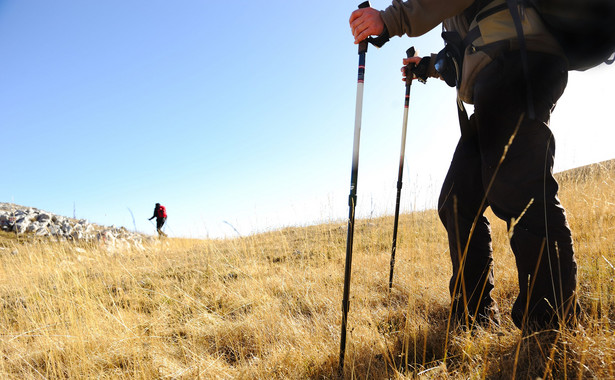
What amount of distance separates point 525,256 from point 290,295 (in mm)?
2039

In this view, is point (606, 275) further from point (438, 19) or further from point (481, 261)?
point (438, 19)

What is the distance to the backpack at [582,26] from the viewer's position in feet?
4.15

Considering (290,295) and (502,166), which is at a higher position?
(502,166)

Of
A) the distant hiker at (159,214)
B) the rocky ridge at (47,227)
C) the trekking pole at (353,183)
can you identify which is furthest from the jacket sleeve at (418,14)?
the distant hiker at (159,214)

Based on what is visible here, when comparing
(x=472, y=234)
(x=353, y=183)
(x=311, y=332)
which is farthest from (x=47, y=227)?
(x=472, y=234)

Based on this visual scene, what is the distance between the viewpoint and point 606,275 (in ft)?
6.59

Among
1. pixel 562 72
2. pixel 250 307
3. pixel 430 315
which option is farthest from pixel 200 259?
pixel 562 72

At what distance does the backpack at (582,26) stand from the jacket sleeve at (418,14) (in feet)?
0.80

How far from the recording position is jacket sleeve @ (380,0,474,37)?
1429 mm

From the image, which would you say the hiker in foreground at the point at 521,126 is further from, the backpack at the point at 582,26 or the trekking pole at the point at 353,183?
the trekking pole at the point at 353,183

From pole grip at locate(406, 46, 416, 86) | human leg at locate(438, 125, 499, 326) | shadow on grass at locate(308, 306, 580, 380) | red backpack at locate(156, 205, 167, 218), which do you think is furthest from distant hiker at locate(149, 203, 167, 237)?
human leg at locate(438, 125, 499, 326)

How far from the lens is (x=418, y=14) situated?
1.44 meters

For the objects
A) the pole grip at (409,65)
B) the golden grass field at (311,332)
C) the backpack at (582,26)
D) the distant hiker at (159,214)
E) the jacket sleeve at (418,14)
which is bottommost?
the golden grass field at (311,332)

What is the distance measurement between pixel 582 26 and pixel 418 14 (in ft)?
2.29
